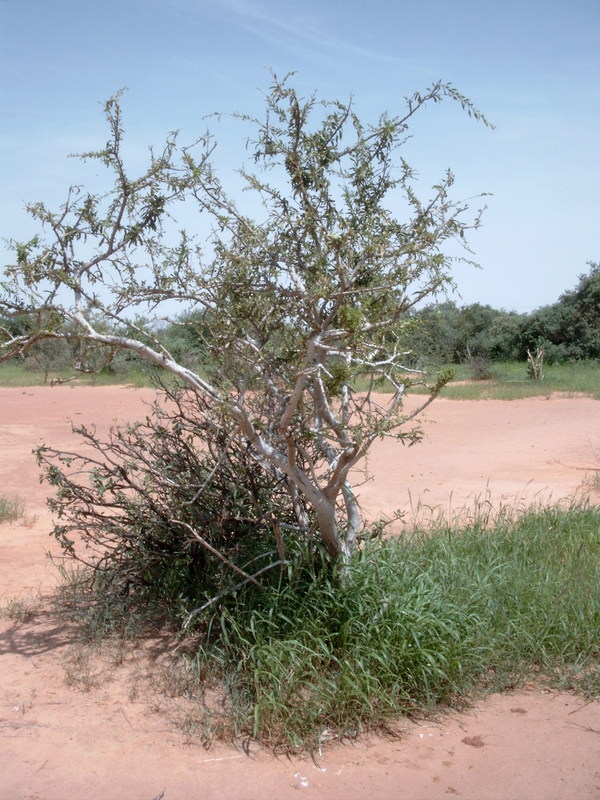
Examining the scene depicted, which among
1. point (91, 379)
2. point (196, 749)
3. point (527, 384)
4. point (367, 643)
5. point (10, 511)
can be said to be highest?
point (91, 379)

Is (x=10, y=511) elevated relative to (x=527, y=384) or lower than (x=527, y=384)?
lower

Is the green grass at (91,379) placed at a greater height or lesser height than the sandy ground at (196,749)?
greater

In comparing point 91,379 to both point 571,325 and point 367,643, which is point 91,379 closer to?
point 571,325

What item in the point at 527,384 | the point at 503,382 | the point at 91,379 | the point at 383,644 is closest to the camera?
the point at 383,644

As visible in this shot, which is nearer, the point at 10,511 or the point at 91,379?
the point at 10,511

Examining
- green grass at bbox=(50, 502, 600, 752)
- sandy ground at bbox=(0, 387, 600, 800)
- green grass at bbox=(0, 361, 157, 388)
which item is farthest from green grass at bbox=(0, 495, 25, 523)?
green grass at bbox=(0, 361, 157, 388)

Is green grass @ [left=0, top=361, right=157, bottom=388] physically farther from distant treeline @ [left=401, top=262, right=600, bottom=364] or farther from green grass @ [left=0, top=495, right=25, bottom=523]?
green grass @ [left=0, top=495, right=25, bottom=523]

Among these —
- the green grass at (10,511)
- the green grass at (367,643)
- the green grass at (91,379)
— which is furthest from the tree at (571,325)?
the green grass at (367,643)

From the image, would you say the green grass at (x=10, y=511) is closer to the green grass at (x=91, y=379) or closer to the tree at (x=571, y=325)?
the green grass at (x=91, y=379)

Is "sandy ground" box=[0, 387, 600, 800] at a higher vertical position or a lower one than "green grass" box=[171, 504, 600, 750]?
lower

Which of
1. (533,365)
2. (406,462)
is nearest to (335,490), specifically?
(406,462)

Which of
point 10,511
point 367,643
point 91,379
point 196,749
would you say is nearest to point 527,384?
point 91,379

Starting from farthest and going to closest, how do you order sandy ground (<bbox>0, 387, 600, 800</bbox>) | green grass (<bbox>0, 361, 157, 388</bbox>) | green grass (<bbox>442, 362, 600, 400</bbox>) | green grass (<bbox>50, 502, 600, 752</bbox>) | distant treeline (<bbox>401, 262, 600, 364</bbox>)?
distant treeline (<bbox>401, 262, 600, 364</bbox>) < green grass (<bbox>0, 361, 157, 388</bbox>) < green grass (<bbox>442, 362, 600, 400</bbox>) < green grass (<bbox>50, 502, 600, 752</bbox>) < sandy ground (<bbox>0, 387, 600, 800</bbox>)

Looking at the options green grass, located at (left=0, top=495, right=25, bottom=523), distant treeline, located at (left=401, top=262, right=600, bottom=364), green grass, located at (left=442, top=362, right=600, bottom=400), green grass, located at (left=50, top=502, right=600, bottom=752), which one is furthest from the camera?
distant treeline, located at (left=401, top=262, right=600, bottom=364)
